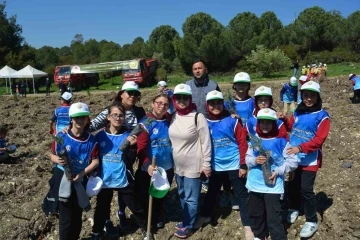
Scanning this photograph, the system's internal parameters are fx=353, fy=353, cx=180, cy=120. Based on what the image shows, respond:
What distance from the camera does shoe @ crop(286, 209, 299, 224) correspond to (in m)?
4.60

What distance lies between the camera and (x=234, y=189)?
4395 mm

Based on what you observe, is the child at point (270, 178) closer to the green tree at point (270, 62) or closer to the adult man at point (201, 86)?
the adult man at point (201, 86)

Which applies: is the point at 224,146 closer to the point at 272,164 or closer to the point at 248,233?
the point at 272,164

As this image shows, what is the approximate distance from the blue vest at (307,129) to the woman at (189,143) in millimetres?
1115

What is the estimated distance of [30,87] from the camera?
32.8 m

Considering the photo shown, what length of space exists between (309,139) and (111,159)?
236 cm

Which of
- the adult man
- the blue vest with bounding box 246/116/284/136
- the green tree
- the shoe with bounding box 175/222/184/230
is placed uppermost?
the green tree

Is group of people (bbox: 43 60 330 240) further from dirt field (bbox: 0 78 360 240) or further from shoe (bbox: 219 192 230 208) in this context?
shoe (bbox: 219 192 230 208)

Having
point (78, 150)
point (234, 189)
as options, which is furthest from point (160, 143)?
point (234, 189)

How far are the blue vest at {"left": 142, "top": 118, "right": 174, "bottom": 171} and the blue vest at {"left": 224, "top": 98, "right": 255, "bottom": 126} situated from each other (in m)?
0.98

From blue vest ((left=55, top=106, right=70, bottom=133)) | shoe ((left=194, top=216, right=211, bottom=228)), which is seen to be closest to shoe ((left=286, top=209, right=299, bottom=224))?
shoe ((left=194, top=216, right=211, bottom=228))

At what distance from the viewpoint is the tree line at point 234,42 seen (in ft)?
142

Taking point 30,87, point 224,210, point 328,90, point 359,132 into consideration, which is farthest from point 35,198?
point 30,87

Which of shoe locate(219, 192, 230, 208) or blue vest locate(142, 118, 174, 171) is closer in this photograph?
blue vest locate(142, 118, 174, 171)
